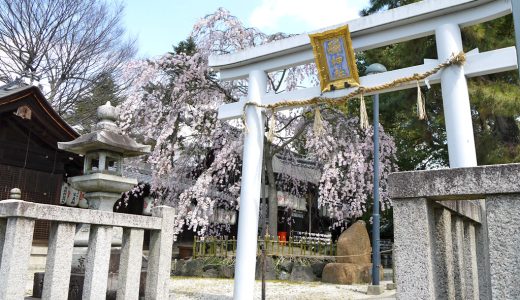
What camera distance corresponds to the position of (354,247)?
43.3 ft

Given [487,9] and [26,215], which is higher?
[487,9]

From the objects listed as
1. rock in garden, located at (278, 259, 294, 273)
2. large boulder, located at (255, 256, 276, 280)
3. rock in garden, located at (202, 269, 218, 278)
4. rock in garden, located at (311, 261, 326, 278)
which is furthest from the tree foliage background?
rock in garden, located at (202, 269, 218, 278)

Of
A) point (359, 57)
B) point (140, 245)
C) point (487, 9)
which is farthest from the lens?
point (359, 57)

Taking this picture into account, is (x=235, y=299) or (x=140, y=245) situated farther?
(x=235, y=299)

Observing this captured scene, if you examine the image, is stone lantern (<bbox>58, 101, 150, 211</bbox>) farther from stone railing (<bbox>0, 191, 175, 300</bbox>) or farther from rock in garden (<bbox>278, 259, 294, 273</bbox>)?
rock in garden (<bbox>278, 259, 294, 273</bbox>)

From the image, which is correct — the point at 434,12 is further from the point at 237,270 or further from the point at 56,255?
the point at 56,255

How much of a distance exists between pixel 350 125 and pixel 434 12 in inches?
323

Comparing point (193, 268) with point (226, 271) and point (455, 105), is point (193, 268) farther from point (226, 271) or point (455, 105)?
point (455, 105)

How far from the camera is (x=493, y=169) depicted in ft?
7.06

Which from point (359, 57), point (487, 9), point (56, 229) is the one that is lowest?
point (56, 229)

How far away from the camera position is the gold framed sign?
6.64 meters

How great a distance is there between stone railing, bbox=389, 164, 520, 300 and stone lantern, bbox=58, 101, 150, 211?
211 inches

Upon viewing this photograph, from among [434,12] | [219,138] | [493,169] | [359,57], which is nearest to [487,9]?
[434,12]

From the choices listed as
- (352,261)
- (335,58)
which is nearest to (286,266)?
(352,261)
